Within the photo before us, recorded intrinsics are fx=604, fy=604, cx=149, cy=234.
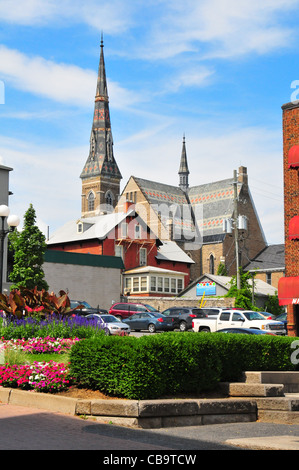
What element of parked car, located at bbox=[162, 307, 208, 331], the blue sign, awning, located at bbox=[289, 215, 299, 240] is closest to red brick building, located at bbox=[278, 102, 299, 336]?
awning, located at bbox=[289, 215, 299, 240]

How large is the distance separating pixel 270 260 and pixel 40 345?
69616mm

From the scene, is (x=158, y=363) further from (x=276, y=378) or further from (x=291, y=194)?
(x=291, y=194)

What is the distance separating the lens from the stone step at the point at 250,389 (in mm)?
12062

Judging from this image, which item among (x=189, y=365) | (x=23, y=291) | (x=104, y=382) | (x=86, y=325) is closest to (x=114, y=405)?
(x=104, y=382)

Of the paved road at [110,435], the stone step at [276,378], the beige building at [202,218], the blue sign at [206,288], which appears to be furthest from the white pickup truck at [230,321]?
the beige building at [202,218]

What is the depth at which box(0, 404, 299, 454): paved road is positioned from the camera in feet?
26.0

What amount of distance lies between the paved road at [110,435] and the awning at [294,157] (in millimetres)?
20556

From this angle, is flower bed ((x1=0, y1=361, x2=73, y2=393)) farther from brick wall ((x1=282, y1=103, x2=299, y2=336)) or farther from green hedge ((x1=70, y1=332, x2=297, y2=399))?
brick wall ((x1=282, y1=103, x2=299, y2=336))

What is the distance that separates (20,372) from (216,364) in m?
3.96

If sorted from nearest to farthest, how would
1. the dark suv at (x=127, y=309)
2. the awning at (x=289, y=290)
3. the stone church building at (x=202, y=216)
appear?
the awning at (x=289, y=290) → the dark suv at (x=127, y=309) → the stone church building at (x=202, y=216)

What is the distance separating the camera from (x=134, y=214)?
66938mm

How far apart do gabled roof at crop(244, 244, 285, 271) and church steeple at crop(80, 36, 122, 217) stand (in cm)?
3646

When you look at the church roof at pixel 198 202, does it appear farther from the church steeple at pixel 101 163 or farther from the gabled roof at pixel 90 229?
the gabled roof at pixel 90 229
